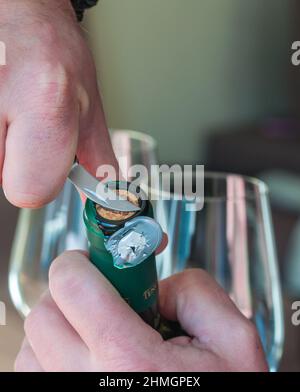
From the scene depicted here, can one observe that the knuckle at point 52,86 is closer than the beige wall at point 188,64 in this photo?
Yes

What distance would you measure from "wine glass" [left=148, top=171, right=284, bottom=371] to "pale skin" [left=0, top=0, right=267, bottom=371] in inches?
3.9

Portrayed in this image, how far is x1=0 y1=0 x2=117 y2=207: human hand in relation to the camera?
322 mm

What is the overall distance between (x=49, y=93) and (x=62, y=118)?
13 mm

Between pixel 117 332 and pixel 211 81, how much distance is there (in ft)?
8.42

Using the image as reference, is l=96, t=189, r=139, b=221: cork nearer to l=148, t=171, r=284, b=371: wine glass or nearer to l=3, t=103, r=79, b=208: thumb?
l=3, t=103, r=79, b=208: thumb

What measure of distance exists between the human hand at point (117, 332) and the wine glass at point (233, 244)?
0.31ft

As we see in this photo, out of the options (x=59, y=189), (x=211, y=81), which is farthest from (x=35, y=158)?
(x=211, y=81)

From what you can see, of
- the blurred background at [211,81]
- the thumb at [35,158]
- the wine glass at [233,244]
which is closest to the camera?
the thumb at [35,158]

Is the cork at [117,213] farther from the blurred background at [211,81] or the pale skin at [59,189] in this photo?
the blurred background at [211,81]

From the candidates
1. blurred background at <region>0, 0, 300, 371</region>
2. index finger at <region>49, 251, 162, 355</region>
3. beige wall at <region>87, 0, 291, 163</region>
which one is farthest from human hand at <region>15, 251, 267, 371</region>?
beige wall at <region>87, 0, 291, 163</region>

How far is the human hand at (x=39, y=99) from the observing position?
0.32 metres

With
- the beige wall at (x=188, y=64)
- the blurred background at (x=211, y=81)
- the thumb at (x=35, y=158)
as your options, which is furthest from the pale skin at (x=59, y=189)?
the beige wall at (x=188, y=64)

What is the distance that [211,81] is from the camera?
112 inches

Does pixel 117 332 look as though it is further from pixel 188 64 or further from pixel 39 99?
pixel 188 64
